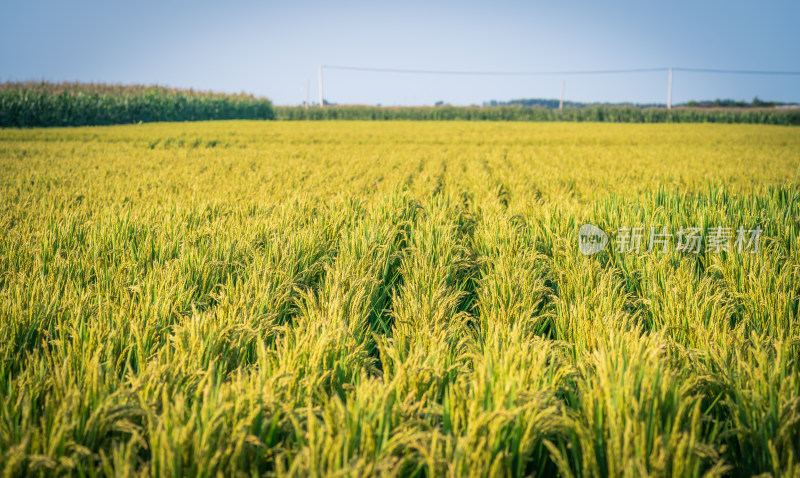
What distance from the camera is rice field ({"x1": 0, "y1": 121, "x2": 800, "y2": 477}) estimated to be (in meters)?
1.01

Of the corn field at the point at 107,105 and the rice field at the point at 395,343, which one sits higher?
the corn field at the point at 107,105

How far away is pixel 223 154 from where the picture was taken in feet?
31.7

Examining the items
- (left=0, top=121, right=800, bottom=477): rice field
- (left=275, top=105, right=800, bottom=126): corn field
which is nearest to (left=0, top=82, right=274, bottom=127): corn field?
(left=275, top=105, right=800, bottom=126): corn field

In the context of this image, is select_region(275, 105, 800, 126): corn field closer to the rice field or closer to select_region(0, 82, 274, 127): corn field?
select_region(0, 82, 274, 127): corn field

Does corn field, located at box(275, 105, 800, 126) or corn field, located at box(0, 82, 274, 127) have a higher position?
corn field, located at box(275, 105, 800, 126)

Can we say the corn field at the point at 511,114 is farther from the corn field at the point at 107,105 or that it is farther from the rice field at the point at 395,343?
the rice field at the point at 395,343

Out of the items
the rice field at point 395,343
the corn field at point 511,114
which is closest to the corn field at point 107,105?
the corn field at point 511,114

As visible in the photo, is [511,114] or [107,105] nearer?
[107,105]

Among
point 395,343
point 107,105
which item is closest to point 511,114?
point 107,105

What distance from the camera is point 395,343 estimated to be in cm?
151

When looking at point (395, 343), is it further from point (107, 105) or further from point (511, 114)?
point (511, 114)

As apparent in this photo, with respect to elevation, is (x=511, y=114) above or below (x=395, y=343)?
above

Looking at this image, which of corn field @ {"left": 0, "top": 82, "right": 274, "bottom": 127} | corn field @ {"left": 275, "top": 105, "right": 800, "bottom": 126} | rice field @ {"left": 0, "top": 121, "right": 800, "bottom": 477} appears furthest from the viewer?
corn field @ {"left": 275, "top": 105, "right": 800, "bottom": 126}

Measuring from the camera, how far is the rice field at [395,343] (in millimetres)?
1006
